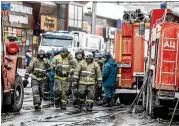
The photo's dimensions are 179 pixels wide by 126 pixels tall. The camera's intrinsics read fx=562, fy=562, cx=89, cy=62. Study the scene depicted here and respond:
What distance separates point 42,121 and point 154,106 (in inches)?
100

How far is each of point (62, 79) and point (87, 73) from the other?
30.3 inches

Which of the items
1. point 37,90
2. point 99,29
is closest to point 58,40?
point 37,90

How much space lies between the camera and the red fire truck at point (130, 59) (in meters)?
17.0

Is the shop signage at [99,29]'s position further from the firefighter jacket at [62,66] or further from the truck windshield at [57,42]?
the firefighter jacket at [62,66]

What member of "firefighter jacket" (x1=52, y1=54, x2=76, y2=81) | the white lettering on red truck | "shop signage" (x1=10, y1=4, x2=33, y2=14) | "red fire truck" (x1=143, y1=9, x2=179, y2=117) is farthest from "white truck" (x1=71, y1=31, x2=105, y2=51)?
the white lettering on red truck

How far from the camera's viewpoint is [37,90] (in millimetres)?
15031

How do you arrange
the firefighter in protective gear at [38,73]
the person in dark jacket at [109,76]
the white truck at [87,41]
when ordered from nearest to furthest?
the firefighter in protective gear at [38,73], the person in dark jacket at [109,76], the white truck at [87,41]

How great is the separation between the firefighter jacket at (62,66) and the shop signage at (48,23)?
1036 inches

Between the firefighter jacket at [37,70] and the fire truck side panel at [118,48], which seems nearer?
the firefighter jacket at [37,70]

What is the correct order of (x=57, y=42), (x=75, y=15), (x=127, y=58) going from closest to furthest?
(x=127, y=58), (x=57, y=42), (x=75, y=15)

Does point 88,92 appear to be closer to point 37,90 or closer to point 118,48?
point 37,90

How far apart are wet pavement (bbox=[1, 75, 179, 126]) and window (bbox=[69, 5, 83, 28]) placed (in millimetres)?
31450

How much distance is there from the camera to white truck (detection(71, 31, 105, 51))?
31.7 metres

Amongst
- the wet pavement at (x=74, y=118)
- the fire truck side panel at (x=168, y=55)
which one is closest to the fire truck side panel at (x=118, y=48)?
the wet pavement at (x=74, y=118)
